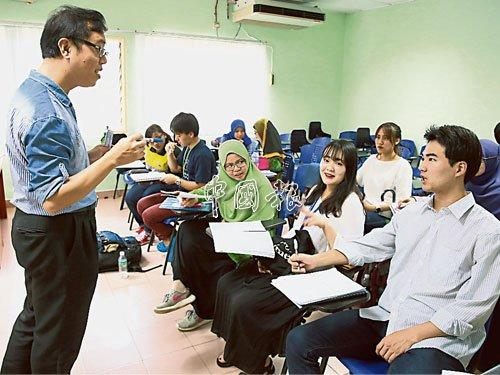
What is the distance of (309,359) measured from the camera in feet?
4.79

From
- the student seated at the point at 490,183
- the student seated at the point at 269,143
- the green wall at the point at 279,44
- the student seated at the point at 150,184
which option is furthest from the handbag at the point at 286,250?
the green wall at the point at 279,44

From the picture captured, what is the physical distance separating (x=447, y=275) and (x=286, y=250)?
28.1 inches

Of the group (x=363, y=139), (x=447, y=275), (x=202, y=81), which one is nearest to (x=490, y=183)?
(x=447, y=275)

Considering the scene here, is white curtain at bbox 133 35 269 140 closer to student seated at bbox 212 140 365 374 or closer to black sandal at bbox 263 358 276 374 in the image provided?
student seated at bbox 212 140 365 374

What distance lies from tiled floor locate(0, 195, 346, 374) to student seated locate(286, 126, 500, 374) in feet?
2.27

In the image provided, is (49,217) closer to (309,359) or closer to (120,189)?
(309,359)

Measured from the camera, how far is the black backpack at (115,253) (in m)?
3.16

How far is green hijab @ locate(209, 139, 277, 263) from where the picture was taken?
2299mm

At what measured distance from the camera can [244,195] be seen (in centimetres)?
234

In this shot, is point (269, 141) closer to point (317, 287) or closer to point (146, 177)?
point (146, 177)

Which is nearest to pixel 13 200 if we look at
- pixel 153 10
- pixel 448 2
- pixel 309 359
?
pixel 309 359

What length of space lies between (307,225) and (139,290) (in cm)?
153

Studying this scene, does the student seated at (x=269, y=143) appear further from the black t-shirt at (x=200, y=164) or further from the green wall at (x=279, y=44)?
the green wall at (x=279, y=44)

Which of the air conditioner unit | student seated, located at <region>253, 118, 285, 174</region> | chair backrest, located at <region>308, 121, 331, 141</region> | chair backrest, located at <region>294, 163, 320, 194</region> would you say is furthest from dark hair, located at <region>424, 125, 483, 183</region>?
chair backrest, located at <region>308, 121, 331, 141</region>
